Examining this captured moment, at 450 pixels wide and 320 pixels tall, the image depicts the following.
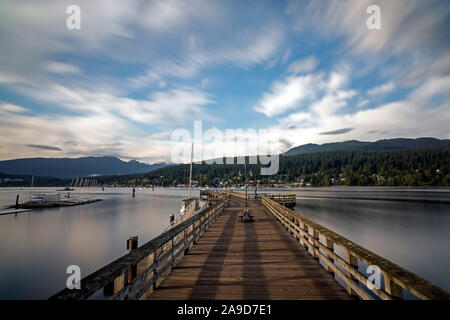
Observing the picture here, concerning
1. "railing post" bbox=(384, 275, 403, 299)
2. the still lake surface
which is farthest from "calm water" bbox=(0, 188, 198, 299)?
"railing post" bbox=(384, 275, 403, 299)

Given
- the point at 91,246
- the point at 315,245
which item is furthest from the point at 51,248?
the point at 315,245

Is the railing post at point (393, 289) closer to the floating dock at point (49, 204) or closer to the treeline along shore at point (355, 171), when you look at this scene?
the floating dock at point (49, 204)

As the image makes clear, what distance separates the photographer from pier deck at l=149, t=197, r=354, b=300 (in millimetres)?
4426

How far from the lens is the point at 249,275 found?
5.34 m

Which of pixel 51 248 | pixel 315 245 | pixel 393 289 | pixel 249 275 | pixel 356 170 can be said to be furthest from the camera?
pixel 356 170

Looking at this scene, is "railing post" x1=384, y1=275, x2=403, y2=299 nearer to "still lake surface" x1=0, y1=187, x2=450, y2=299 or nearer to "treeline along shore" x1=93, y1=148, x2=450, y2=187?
"still lake surface" x1=0, y1=187, x2=450, y2=299

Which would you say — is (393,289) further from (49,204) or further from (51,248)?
(49,204)

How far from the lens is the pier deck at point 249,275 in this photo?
14.5 feet
